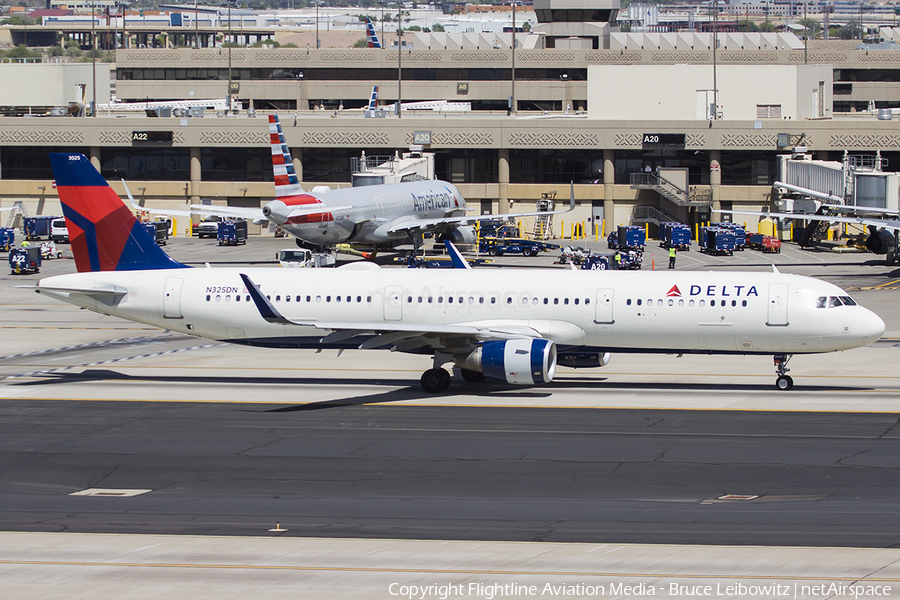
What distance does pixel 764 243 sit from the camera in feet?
292

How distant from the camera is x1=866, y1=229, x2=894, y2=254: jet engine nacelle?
278 feet

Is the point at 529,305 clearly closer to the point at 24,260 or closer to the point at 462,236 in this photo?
the point at 462,236

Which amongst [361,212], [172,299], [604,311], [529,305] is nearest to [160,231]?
[361,212]

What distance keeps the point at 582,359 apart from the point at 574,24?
118927 millimetres

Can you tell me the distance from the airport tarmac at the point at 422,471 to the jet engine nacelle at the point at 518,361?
1.08m

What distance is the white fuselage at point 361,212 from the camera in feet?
242

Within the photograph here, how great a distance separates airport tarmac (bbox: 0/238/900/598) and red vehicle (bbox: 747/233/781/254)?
134 ft

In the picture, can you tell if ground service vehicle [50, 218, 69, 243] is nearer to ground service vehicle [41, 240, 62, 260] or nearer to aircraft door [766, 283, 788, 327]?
ground service vehicle [41, 240, 62, 260]

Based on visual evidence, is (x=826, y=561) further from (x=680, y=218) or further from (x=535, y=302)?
(x=680, y=218)

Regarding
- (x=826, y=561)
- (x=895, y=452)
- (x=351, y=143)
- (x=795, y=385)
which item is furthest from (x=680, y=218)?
(x=826, y=561)

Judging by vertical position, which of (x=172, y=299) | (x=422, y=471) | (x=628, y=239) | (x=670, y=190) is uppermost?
(x=670, y=190)

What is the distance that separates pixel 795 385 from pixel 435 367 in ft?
42.9

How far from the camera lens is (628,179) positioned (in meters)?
104

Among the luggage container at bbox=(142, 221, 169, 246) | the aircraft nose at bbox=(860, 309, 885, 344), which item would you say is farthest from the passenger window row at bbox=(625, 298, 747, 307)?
the luggage container at bbox=(142, 221, 169, 246)
